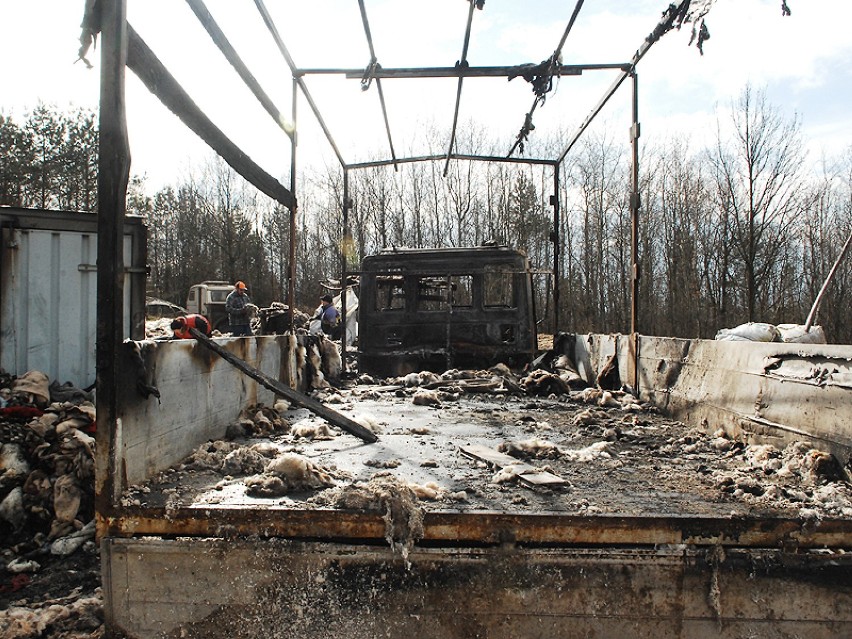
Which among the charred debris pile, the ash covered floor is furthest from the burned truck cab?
the ash covered floor

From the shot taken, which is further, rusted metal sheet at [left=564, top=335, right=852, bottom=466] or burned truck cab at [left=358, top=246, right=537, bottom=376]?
burned truck cab at [left=358, top=246, right=537, bottom=376]

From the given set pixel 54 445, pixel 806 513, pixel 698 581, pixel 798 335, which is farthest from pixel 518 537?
pixel 798 335

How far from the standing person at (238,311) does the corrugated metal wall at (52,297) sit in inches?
263

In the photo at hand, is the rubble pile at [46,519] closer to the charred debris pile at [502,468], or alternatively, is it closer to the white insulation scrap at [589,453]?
the charred debris pile at [502,468]

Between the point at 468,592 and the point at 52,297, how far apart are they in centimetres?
523

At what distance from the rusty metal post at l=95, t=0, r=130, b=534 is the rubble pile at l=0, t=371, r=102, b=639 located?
103 centimetres

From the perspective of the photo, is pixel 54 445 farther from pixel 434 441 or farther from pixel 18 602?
pixel 434 441

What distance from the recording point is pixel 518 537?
1683mm

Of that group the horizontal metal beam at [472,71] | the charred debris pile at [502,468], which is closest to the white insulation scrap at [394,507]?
the charred debris pile at [502,468]

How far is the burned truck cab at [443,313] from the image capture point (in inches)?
238

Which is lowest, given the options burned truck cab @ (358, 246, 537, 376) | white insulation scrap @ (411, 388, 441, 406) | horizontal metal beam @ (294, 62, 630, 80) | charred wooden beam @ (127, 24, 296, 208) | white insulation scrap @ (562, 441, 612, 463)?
white insulation scrap @ (562, 441, 612, 463)

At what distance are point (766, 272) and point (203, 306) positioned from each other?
20123 mm

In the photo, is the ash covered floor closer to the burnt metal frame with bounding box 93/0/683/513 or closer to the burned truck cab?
the burnt metal frame with bounding box 93/0/683/513

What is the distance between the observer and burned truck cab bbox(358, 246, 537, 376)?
19.8 ft
